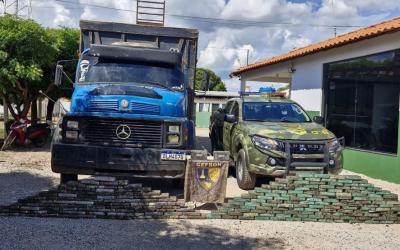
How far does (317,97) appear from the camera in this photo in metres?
14.3

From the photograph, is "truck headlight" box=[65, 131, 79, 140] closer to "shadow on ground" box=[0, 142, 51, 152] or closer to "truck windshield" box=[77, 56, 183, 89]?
"truck windshield" box=[77, 56, 183, 89]

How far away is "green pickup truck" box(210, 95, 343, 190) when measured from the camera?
324 inches

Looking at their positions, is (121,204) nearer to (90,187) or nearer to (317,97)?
(90,187)

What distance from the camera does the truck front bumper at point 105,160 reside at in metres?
Answer: 7.19

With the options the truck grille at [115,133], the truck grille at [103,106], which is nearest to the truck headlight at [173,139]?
the truck grille at [115,133]

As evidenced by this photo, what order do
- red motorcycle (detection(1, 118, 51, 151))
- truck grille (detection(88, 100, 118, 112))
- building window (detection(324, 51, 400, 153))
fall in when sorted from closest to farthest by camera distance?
1. truck grille (detection(88, 100, 118, 112))
2. building window (detection(324, 51, 400, 153))
3. red motorcycle (detection(1, 118, 51, 151))

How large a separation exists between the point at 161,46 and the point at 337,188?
458cm

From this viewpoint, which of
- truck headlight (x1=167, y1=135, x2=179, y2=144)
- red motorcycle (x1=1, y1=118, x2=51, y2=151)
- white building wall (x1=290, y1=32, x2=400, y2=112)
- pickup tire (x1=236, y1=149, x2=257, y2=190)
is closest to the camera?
truck headlight (x1=167, y1=135, x2=179, y2=144)

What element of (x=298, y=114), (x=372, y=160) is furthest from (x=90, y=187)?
(x=372, y=160)

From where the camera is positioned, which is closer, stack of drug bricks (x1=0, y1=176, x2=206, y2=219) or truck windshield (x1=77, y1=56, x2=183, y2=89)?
stack of drug bricks (x1=0, y1=176, x2=206, y2=219)

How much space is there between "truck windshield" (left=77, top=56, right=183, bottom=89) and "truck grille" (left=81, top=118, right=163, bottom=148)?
1221 millimetres

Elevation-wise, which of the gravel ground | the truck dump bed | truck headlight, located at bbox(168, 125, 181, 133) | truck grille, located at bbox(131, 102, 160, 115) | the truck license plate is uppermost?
the truck dump bed

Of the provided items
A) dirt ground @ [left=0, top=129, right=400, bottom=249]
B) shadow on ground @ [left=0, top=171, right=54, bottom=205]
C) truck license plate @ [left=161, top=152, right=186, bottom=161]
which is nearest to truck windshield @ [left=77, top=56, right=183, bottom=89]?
truck license plate @ [left=161, top=152, right=186, bottom=161]

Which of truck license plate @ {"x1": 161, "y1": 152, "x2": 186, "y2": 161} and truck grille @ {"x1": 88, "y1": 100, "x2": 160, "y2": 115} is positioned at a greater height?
truck grille @ {"x1": 88, "y1": 100, "x2": 160, "y2": 115}
